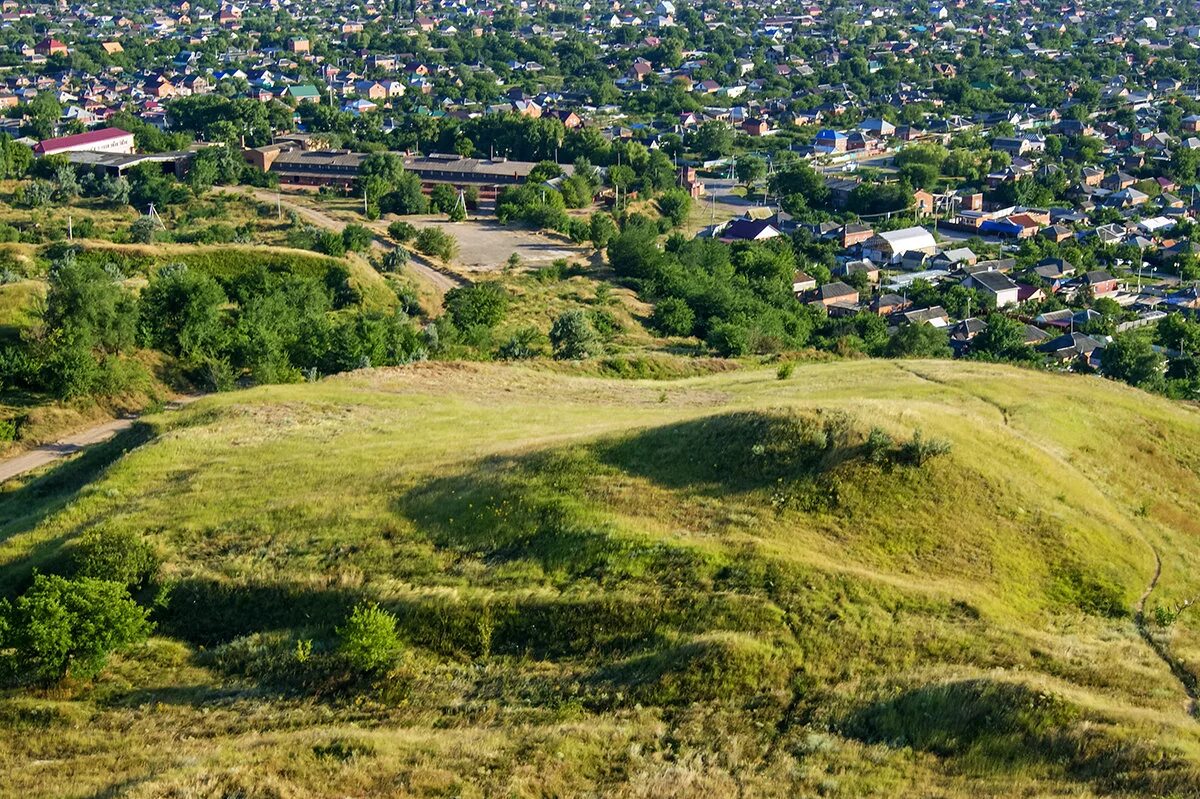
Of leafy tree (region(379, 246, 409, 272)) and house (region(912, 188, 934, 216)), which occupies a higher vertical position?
leafy tree (region(379, 246, 409, 272))

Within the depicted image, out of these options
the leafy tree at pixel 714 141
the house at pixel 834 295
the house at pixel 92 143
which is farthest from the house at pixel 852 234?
the house at pixel 92 143

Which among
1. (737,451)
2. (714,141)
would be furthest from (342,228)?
(737,451)

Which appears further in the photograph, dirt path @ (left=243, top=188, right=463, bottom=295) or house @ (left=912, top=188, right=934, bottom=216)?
house @ (left=912, top=188, right=934, bottom=216)

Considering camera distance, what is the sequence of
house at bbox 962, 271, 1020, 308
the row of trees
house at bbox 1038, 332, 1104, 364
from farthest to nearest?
house at bbox 962, 271, 1020, 308 < house at bbox 1038, 332, 1104, 364 < the row of trees

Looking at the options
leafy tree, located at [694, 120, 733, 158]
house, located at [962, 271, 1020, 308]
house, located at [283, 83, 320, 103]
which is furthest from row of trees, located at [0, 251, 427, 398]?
house, located at [283, 83, 320, 103]

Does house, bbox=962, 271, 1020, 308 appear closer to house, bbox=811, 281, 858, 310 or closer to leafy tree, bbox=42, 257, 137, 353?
house, bbox=811, 281, 858, 310

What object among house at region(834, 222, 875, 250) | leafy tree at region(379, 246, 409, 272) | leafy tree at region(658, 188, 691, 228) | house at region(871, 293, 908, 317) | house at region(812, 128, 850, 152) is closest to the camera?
leafy tree at region(379, 246, 409, 272)

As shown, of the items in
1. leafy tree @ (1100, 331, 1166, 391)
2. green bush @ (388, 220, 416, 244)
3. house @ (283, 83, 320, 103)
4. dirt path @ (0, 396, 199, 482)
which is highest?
dirt path @ (0, 396, 199, 482)

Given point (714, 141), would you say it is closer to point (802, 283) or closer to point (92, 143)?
point (802, 283)

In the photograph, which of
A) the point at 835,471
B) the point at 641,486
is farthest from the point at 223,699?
the point at 835,471
